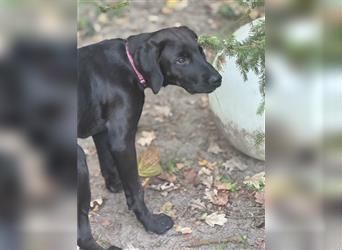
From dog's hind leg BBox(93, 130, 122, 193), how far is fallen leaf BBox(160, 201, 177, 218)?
342 millimetres

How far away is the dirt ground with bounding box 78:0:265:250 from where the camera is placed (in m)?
3.96

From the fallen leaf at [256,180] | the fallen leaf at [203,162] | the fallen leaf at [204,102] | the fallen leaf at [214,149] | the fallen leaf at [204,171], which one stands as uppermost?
the fallen leaf at [204,102]

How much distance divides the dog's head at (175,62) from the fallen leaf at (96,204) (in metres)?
1.00

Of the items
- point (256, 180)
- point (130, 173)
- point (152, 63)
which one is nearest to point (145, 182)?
point (130, 173)

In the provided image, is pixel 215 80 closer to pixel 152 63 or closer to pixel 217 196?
pixel 152 63

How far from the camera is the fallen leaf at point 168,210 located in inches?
163

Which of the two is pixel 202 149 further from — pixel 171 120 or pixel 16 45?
pixel 16 45

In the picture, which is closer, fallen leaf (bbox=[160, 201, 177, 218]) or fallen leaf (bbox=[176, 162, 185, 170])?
fallen leaf (bbox=[160, 201, 177, 218])

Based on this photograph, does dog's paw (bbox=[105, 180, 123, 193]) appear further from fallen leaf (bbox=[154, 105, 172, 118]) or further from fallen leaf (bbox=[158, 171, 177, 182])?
fallen leaf (bbox=[154, 105, 172, 118])

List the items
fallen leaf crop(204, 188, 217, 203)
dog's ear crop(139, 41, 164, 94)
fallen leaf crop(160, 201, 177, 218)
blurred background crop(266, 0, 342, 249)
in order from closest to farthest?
blurred background crop(266, 0, 342, 249) → dog's ear crop(139, 41, 164, 94) → fallen leaf crop(160, 201, 177, 218) → fallen leaf crop(204, 188, 217, 203)

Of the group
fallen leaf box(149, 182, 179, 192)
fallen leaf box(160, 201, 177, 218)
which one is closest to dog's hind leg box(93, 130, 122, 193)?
fallen leaf box(149, 182, 179, 192)

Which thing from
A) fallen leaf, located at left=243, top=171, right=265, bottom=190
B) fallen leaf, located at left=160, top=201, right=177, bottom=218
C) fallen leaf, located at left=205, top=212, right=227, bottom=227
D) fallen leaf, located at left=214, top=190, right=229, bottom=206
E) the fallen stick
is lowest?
the fallen stick

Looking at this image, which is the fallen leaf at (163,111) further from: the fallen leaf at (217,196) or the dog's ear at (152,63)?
the dog's ear at (152,63)

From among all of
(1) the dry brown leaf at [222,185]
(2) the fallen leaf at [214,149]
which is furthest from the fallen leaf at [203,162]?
(1) the dry brown leaf at [222,185]
